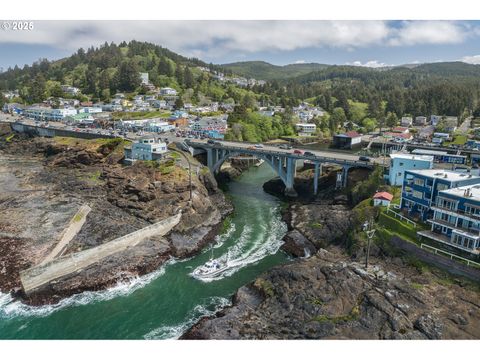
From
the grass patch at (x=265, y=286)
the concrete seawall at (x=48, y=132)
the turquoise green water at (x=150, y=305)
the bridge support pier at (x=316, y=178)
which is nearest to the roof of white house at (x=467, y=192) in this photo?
the turquoise green water at (x=150, y=305)

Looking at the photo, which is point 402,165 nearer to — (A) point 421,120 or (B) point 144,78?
(A) point 421,120

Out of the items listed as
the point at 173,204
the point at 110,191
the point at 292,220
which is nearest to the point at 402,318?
the point at 292,220

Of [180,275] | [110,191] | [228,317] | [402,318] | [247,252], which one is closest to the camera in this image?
[402,318]

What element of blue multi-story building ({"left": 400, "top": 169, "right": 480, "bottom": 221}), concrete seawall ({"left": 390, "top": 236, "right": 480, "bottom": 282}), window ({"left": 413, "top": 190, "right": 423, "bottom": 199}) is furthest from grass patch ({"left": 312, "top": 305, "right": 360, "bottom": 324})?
window ({"left": 413, "top": 190, "right": 423, "bottom": 199})

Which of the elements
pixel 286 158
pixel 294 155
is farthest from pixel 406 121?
pixel 294 155

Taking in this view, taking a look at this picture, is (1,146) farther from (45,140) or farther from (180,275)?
(180,275)

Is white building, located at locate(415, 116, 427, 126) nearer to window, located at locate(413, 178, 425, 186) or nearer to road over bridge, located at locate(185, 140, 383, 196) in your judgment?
road over bridge, located at locate(185, 140, 383, 196)
